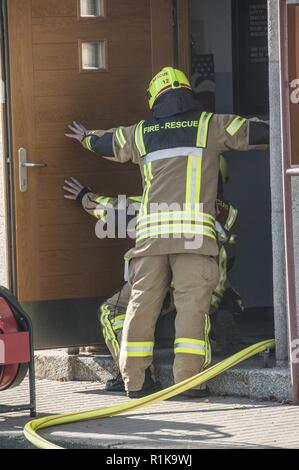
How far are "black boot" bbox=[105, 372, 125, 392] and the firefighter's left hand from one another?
1.27 metres

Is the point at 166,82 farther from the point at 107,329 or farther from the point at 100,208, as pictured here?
the point at 107,329

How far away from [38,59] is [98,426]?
2666 millimetres

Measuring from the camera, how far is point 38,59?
29.9ft

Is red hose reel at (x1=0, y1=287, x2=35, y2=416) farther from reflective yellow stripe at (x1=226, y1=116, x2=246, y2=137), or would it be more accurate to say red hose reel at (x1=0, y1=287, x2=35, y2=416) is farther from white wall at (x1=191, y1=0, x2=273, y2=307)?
white wall at (x1=191, y1=0, x2=273, y2=307)

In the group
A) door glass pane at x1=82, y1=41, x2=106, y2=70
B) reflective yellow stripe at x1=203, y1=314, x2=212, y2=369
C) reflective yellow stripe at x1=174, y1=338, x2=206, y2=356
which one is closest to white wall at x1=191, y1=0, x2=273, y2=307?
door glass pane at x1=82, y1=41, x2=106, y2=70

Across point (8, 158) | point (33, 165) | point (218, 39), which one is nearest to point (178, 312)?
point (33, 165)

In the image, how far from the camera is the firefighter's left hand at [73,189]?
9.24 m

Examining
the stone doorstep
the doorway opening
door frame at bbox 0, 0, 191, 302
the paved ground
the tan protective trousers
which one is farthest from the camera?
the doorway opening

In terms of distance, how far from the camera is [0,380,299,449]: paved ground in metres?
7.32

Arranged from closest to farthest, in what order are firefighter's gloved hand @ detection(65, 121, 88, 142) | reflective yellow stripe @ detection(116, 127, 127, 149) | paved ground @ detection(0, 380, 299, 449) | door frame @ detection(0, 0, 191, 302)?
paved ground @ detection(0, 380, 299, 449), reflective yellow stripe @ detection(116, 127, 127, 149), door frame @ detection(0, 0, 191, 302), firefighter's gloved hand @ detection(65, 121, 88, 142)

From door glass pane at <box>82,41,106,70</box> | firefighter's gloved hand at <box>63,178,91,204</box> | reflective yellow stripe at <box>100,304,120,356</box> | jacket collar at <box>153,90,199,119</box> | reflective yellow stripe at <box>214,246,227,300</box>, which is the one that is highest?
door glass pane at <box>82,41,106,70</box>

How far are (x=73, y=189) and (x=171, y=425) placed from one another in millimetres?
2112

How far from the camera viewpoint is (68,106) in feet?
30.3
